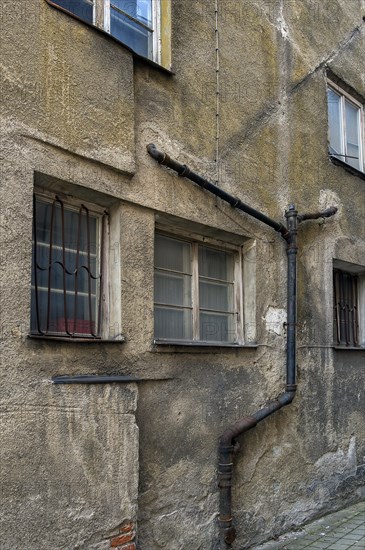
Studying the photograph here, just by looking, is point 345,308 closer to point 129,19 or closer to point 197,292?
point 197,292

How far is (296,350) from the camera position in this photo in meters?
6.75

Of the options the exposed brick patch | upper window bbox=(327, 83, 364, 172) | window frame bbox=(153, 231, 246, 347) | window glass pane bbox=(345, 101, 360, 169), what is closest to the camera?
the exposed brick patch

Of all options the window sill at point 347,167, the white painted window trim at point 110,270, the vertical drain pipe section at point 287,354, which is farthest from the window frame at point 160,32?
the window sill at point 347,167

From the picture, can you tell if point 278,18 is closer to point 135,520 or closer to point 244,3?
point 244,3

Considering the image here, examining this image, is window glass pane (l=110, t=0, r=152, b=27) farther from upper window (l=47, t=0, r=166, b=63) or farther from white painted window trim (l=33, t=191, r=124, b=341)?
white painted window trim (l=33, t=191, r=124, b=341)

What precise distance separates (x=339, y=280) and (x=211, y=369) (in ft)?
9.93

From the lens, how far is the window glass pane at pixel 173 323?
18.2 ft

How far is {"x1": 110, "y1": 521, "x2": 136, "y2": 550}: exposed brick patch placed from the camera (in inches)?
180

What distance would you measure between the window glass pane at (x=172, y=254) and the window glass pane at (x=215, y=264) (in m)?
0.18

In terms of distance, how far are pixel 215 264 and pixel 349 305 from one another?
2.74 meters

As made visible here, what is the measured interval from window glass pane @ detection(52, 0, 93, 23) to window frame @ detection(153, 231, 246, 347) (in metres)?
1.78

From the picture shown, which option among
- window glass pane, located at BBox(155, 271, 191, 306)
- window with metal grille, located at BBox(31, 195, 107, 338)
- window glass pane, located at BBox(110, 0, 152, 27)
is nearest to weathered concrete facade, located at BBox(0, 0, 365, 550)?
window with metal grille, located at BBox(31, 195, 107, 338)

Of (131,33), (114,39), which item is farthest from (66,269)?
(131,33)

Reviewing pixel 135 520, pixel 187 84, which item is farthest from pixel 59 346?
pixel 187 84
